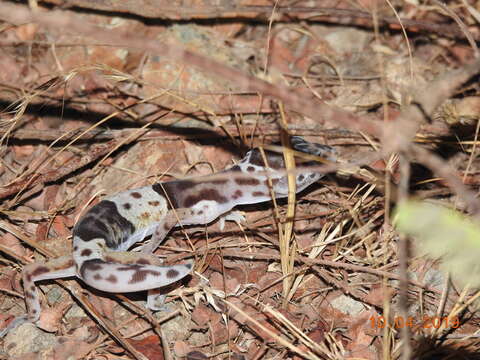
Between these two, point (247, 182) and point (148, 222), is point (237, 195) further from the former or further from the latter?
point (148, 222)

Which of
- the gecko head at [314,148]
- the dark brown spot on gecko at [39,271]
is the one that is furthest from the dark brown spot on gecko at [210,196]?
the dark brown spot on gecko at [39,271]

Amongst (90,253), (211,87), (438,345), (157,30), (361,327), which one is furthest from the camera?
(157,30)

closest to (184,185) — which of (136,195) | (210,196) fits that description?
(210,196)

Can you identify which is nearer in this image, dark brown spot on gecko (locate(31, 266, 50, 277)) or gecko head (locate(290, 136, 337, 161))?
dark brown spot on gecko (locate(31, 266, 50, 277))

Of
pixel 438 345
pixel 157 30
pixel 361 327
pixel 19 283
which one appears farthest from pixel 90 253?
pixel 157 30

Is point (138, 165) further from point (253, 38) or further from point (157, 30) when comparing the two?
point (253, 38)
